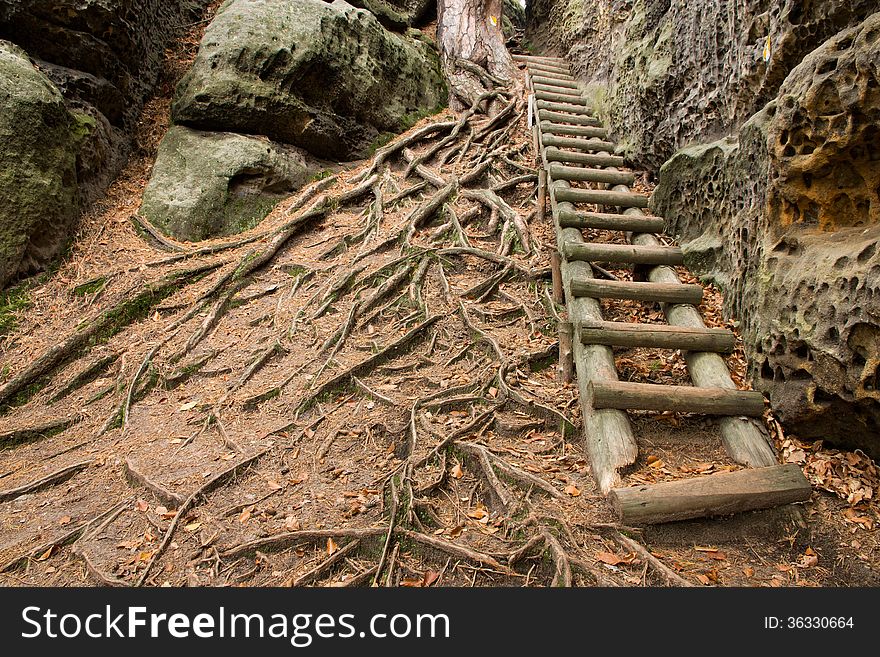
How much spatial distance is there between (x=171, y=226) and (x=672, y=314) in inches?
218

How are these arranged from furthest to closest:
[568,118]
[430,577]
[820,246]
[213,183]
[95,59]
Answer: [568,118]
[95,59]
[213,183]
[820,246]
[430,577]

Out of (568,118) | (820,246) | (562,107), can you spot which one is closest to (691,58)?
(568,118)

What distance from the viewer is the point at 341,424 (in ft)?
12.6

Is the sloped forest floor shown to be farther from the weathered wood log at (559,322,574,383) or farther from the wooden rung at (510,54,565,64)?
the wooden rung at (510,54,565,64)

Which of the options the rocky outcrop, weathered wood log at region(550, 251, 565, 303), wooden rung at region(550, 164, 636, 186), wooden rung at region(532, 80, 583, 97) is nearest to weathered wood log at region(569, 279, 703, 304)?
weathered wood log at region(550, 251, 565, 303)

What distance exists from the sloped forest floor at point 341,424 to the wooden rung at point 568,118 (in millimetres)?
1147

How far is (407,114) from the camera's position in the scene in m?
8.63

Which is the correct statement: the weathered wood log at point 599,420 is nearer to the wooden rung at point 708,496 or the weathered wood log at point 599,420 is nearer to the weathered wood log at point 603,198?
the wooden rung at point 708,496

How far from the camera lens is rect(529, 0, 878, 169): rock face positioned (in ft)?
11.9

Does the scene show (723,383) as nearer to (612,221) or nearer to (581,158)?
(612,221)

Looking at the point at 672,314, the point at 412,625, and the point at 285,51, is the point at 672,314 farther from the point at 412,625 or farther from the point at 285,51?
the point at 285,51

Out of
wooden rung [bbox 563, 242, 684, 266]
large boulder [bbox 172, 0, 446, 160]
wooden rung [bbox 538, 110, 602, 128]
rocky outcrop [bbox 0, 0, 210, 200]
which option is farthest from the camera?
wooden rung [bbox 538, 110, 602, 128]

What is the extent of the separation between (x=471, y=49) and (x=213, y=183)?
18.2ft

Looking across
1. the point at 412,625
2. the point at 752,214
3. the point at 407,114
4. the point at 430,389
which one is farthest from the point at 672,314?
the point at 407,114
